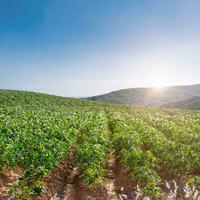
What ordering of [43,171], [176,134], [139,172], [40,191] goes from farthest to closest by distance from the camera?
[176,134] < [139,172] < [43,171] < [40,191]

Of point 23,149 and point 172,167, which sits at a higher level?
point 23,149

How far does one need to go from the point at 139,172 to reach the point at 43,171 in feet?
10.6

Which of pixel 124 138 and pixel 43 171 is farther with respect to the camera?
pixel 124 138

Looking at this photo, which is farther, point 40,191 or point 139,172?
point 139,172

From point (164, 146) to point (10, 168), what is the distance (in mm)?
7152

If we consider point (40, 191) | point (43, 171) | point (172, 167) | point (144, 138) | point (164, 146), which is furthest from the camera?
point (144, 138)

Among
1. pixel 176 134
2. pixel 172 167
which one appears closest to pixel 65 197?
pixel 172 167

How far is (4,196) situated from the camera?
442 inches

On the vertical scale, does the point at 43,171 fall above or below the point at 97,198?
above

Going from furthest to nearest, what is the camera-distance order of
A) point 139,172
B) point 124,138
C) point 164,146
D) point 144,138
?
point 144,138
point 124,138
point 164,146
point 139,172

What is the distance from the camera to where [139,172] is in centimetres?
1271

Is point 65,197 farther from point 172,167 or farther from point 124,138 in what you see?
point 124,138

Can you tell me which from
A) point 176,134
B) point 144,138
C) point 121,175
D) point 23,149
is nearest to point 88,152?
point 121,175

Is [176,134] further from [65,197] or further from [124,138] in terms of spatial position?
[65,197]
